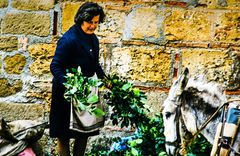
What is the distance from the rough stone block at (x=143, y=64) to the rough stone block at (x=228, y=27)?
1.56 feet

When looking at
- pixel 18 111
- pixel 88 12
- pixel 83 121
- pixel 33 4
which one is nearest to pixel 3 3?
pixel 33 4

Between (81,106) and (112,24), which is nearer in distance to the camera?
(81,106)

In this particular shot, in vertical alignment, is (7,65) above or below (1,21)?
below

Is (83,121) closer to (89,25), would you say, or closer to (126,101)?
(126,101)

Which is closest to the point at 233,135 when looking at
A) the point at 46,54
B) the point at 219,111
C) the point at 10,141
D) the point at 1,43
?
the point at 219,111

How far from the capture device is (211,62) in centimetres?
437

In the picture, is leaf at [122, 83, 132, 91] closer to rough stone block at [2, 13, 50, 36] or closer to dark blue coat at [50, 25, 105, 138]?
dark blue coat at [50, 25, 105, 138]

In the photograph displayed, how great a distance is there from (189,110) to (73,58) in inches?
35.6

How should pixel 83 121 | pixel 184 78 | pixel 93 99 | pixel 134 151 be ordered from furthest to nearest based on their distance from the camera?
pixel 134 151
pixel 83 121
pixel 93 99
pixel 184 78

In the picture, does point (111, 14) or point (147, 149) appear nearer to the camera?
point (147, 149)

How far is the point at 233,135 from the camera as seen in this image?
2738 mm

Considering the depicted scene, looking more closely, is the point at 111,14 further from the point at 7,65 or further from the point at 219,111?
the point at 219,111

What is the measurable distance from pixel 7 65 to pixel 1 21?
38cm

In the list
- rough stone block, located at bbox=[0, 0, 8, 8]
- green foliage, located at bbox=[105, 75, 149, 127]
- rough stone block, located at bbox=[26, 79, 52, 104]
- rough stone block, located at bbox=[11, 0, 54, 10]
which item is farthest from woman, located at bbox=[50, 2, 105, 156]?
rough stone block, located at bbox=[0, 0, 8, 8]
